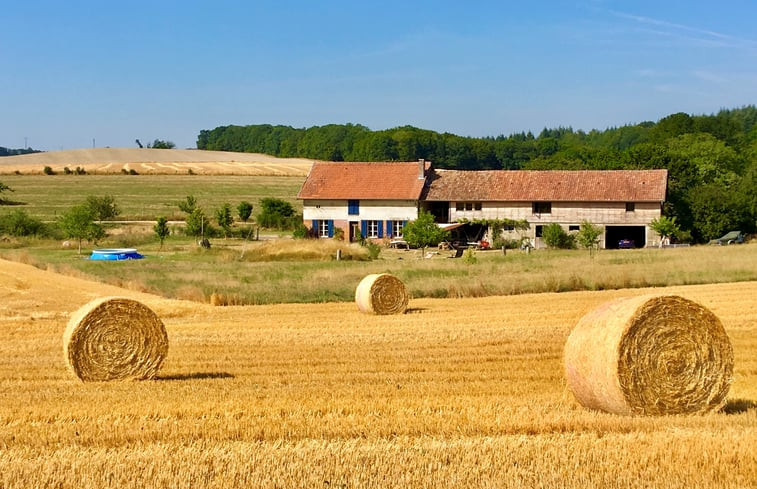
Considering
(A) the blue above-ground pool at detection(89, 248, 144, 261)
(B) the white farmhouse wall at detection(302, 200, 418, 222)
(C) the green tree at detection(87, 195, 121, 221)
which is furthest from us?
(C) the green tree at detection(87, 195, 121, 221)

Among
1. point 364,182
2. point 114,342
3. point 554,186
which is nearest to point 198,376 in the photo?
point 114,342

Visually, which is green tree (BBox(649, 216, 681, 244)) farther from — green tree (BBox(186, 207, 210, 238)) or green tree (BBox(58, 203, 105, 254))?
green tree (BBox(58, 203, 105, 254))

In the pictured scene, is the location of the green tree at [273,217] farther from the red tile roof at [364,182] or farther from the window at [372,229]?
the window at [372,229]

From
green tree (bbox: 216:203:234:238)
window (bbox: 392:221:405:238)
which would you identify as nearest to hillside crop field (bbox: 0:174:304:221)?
green tree (bbox: 216:203:234:238)

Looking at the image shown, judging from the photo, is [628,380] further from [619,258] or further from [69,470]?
[619,258]

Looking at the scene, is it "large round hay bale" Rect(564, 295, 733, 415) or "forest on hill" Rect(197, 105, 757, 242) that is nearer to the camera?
"large round hay bale" Rect(564, 295, 733, 415)

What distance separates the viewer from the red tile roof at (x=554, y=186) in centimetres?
5462

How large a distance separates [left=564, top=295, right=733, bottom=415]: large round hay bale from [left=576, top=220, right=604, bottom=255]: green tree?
38.3 meters

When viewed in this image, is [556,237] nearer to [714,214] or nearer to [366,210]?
[714,214]

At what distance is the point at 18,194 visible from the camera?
83875 mm

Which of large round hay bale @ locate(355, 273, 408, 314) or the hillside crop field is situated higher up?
the hillside crop field

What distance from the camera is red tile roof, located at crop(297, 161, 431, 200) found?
58.4 meters

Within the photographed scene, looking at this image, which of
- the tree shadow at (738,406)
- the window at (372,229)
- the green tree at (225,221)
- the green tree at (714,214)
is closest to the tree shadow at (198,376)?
the tree shadow at (738,406)

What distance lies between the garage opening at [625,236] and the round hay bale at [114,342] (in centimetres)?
4278
